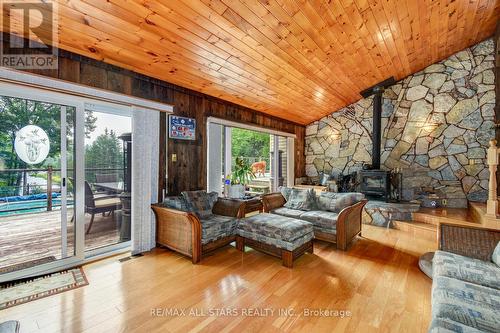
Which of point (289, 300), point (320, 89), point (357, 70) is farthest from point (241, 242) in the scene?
point (357, 70)

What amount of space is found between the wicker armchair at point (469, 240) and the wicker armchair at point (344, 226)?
1106mm

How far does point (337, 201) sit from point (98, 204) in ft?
12.0

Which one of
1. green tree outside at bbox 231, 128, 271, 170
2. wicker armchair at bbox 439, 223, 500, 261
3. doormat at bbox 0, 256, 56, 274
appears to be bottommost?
doormat at bbox 0, 256, 56, 274

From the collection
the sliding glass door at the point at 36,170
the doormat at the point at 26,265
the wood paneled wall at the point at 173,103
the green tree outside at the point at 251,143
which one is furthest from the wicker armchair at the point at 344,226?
the green tree outside at the point at 251,143

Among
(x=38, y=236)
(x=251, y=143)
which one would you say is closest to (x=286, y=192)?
Answer: (x=38, y=236)

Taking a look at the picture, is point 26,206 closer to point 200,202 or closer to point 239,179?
point 200,202

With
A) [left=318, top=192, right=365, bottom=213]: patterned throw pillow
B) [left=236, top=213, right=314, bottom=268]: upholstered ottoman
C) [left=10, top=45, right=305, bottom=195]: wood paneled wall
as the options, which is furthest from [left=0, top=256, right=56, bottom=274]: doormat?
[left=318, top=192, right=365, bottom=213]: patterned throw pillow

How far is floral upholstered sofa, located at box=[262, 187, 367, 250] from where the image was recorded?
3.27 meters

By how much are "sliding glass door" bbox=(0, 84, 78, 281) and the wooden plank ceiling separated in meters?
0.86

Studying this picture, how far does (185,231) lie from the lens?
2898 mm

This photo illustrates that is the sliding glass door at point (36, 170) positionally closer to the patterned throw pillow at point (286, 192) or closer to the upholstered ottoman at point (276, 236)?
the upholstered ottoman at point (276, 236)

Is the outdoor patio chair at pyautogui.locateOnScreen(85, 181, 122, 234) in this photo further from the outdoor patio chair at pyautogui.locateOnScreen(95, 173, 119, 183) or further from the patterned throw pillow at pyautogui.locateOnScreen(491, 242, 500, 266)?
the patterned throw pillow at pyautogui.locateOnScreen(491, 242, 500, 266)

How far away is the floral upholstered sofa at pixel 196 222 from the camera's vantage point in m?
2.83

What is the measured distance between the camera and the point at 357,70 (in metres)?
4.34
